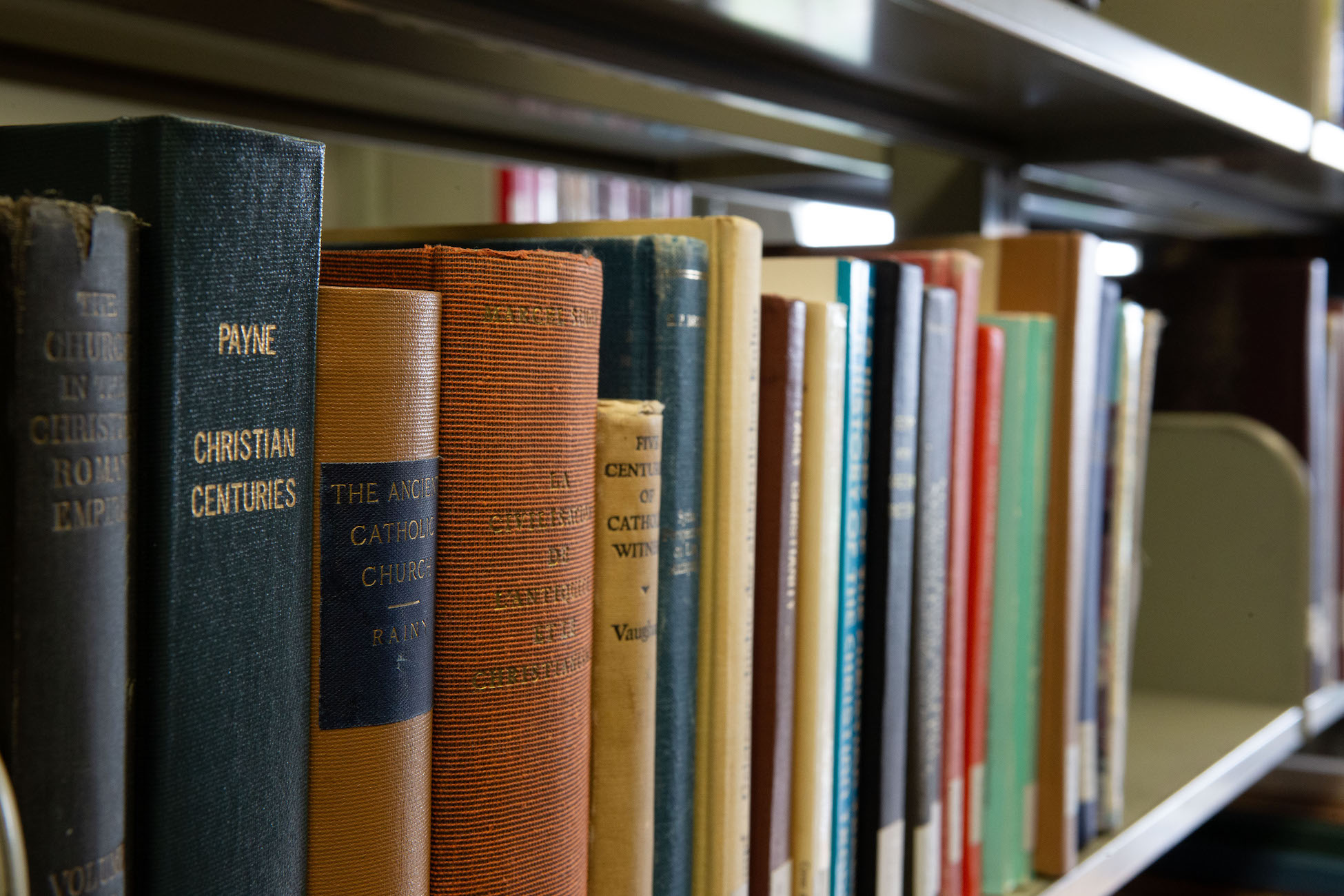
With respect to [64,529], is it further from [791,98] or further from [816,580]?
[791,98]

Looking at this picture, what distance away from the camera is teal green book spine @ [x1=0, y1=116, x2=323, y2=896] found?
0.97 feet

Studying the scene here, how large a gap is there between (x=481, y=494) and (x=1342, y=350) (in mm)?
1186

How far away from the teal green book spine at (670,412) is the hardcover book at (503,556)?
0.05m

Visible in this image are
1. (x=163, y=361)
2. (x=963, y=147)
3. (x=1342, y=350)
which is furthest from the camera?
(x=1342, y=350)

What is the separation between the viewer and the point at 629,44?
0.75 metres

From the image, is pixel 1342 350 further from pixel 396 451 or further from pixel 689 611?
pixel 396 451

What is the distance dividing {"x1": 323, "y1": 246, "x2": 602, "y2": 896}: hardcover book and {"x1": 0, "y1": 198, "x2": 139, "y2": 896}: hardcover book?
10cm

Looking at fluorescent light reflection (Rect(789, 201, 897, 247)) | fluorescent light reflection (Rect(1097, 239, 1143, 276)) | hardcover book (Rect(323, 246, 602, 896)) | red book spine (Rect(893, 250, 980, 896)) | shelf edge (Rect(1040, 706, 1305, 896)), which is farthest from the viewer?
fluorescent light reflection (Rect(1097, 239, 1143, 276))

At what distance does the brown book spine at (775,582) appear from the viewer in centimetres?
48

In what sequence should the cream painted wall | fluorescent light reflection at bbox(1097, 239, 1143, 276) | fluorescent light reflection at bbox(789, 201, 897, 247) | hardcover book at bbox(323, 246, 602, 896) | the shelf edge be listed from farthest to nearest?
fluorescent light reflection at bbox(1097, 239, 1143, 276) → fluorescent light reflection at bbox(789, 201, 897, 247) → the cream painted wall → the shelf edge → hardcover book at bbox(323, 246, 602, 896)

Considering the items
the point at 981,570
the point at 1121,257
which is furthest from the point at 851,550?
the point at 1121,257

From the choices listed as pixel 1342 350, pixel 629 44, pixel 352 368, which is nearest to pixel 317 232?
pixel 352 368

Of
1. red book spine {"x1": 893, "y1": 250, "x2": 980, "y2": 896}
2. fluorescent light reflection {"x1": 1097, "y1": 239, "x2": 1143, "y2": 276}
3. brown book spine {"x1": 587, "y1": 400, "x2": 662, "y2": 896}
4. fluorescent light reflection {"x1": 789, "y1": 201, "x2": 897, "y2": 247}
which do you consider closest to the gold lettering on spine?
brown book spine {"x1": 587, "y1": 400, "x2": 662, "y2": 896}

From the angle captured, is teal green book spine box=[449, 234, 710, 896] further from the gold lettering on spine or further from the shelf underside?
the shelf underside
